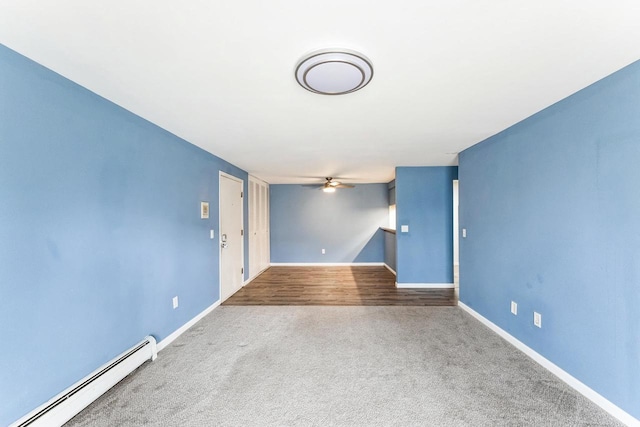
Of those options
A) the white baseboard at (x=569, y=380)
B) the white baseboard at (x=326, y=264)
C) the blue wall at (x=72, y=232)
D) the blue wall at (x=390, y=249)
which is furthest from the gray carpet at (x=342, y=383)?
the white baseboard at (x=326, y=264)

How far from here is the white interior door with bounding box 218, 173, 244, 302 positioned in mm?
4227

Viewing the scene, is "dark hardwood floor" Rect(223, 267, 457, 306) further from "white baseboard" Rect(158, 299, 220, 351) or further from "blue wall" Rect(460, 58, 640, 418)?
"blue wall" Rect(460, 58, 640, 418)

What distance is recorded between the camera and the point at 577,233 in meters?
2.05

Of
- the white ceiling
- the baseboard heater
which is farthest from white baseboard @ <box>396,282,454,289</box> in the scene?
the baseboard heater

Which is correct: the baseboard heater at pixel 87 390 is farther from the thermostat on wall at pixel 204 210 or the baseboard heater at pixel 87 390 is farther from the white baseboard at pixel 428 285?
the white baseboard at pixel 428 285

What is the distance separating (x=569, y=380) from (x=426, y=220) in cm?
308

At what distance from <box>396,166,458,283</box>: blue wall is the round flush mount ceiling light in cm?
340

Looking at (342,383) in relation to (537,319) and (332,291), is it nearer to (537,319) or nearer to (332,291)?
(537,319)

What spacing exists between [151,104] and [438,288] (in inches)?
194

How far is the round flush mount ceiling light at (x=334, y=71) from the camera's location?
4.96ft

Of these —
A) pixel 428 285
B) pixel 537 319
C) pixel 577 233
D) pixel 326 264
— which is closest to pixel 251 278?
pixel 326 264

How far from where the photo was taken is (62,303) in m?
1.75

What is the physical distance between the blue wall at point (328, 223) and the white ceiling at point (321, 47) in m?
4.56

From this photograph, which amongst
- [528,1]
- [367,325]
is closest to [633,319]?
[528,1]
